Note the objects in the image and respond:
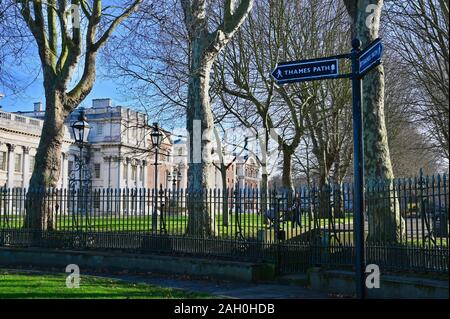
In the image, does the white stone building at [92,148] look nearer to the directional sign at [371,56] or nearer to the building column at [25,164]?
the building column at [25,164]

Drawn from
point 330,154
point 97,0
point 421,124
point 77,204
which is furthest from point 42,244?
point 421,124

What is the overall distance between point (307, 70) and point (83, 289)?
576 cm

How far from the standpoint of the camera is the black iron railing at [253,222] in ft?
30.7

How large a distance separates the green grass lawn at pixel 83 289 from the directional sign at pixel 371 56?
5.09 meters

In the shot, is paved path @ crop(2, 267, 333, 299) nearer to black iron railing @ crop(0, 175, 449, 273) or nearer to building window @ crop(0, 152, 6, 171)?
black iron railing @ crop(0, 175, 449, 273)

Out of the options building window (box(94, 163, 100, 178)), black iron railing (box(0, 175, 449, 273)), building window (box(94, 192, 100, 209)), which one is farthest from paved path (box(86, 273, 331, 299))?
building window (box(94, 163, 100, 178))

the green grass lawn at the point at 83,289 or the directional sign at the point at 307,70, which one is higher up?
the directional sign at the point at 307,70

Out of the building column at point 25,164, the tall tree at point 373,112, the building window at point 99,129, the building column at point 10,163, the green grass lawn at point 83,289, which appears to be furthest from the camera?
the building window at point 99,129

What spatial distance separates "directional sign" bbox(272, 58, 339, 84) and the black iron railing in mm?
3102

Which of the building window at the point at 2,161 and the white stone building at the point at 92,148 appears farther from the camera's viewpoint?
the white stone building at the point at 92,148

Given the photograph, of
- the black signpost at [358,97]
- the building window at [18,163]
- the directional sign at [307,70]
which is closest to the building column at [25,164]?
the building window at [18,163]

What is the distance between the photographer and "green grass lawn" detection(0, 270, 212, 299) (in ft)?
29.3

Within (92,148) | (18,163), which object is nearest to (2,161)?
(18,163)
